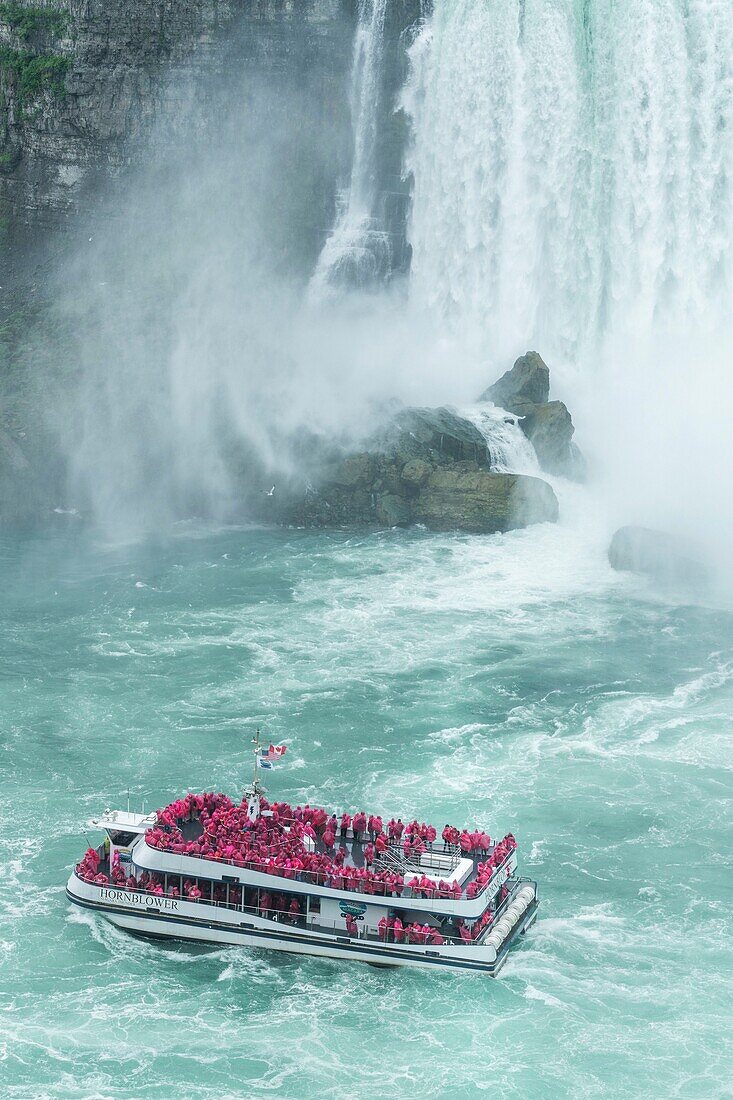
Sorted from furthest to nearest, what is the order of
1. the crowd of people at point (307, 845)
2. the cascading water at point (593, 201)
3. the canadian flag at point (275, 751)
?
1. the cascading water at point (593, 201)
2. the canadian flag at point (275, 751)
3. the crowd of people at point (307, 845)

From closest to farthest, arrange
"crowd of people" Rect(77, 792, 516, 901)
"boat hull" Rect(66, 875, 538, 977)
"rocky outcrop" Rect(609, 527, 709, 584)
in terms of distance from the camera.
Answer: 1. "boat hull" Rect(66, 875, 538, 977)
2. "crowd of people" Rect(77, 792, 516, 901)
3. "rocky outcrop" Rect(609, 527, 709, 584)

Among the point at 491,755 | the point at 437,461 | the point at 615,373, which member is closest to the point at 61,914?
the point at 491,755

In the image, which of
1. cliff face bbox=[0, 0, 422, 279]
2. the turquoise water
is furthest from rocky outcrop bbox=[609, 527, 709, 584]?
cliff face bbox=[0, 0, 422, 279]

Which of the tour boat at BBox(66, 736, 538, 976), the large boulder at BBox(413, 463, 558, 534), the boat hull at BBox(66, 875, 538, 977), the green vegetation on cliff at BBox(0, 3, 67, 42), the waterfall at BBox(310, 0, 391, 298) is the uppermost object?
the green vegetation on cliff at BBox(0, 3, 67, 42)

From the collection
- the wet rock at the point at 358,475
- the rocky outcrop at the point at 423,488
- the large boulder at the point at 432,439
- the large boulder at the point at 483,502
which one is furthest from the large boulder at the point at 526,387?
the wet rock at the point at 358,475

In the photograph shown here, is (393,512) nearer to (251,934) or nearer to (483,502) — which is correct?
(483,502)

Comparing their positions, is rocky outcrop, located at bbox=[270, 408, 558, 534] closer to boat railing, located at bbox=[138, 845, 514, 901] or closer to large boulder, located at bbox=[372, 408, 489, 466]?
large boulder, located at bbox=[372, 408, 489, 466]

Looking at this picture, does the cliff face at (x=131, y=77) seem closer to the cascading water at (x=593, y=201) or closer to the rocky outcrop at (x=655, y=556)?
the cascading water at (x=593, y=201)

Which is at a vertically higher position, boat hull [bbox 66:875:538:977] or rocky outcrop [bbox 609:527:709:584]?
rocky outcrop [bbox 609:527:709:584]
